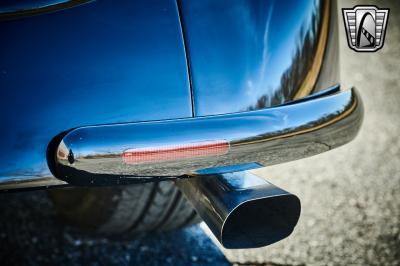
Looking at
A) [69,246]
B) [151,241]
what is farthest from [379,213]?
[69,246]

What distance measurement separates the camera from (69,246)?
6.39 ft

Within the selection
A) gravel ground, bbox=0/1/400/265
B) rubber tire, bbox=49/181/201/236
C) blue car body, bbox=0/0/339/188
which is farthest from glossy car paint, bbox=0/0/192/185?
gravel ground, bbox=0/1/400/265

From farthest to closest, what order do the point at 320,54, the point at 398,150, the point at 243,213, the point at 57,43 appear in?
1. the point at 398,150
2. the point at 320,54
3. the point at 243,213
4. the point at 57,43

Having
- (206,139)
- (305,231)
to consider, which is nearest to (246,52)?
(206,139)

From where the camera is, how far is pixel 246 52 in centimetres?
118

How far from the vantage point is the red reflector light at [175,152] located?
1.04 m

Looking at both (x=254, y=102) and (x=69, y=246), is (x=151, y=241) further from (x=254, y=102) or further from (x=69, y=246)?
(x=254, y=102)

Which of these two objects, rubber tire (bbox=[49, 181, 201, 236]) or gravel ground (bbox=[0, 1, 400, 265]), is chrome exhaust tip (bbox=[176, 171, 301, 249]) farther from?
gravel ground (bbox=[0, 1, 400, 265])

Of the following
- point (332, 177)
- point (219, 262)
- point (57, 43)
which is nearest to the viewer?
point (57, 43)

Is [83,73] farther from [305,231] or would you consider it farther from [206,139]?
[305,231]

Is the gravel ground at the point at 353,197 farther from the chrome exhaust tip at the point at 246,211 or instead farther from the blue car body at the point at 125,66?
the blue car body at the point at 125,66

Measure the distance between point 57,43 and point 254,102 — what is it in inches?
20.3

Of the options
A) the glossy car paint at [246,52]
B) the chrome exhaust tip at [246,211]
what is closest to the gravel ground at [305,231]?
the chrome exhaust tip at [246,211]

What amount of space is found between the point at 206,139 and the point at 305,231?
1129 mm
